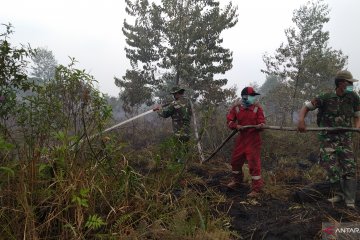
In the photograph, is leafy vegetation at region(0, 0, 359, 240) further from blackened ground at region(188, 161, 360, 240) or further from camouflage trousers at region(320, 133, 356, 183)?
camouflage trousers at region(320, 133, 356, 183)

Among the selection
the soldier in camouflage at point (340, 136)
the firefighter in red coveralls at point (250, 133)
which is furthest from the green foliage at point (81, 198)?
the soldier in camouflage at point (340, 136)

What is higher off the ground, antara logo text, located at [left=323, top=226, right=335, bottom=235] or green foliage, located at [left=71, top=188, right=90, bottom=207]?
green foliage, located at [left=71, top=188, right=90, bottom=207]

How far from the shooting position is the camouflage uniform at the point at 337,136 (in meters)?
4.41

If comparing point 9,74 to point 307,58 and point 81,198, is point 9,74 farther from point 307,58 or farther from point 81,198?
point 307,58

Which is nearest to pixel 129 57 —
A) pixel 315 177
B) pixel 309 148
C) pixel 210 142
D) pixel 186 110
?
pixel 210 142

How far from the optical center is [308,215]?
13.1 feet

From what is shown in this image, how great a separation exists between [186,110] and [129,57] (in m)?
12.5

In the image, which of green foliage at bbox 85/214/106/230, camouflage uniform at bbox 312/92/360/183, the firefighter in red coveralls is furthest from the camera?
the firefighter in red coveralls

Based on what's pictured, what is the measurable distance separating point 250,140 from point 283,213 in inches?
51.3

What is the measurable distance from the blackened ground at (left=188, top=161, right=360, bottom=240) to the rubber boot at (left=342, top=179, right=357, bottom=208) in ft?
0.34

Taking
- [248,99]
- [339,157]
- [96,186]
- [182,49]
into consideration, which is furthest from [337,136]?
[182,49]

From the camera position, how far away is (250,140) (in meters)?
5.17

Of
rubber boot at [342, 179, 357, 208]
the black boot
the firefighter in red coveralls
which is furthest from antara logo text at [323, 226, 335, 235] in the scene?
the firefighter in red coveralls

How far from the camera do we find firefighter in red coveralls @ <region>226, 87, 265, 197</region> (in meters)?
5.06
